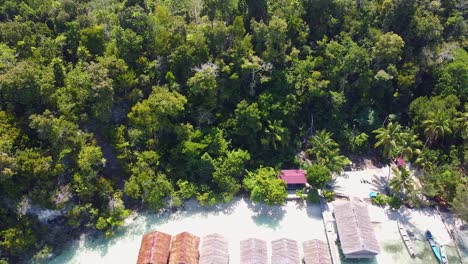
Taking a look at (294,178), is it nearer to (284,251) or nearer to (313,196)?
(313,196)

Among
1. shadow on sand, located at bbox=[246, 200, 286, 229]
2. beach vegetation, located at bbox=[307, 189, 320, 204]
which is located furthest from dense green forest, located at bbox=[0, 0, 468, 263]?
shadow on sand, located at bbox=[246, 200, 286, 229]

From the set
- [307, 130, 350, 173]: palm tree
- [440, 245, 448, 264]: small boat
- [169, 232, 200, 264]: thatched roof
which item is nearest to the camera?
[169, 232, 200, 264]: thatched roof

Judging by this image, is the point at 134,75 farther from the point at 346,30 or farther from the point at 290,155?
the point at 346,30

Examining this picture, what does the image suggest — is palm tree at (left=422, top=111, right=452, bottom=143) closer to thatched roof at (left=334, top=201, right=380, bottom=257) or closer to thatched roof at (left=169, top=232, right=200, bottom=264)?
thatched roof at (left=334, top=201, right=380, bottom=257)

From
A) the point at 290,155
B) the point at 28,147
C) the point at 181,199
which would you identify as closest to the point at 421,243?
the point at 290,155

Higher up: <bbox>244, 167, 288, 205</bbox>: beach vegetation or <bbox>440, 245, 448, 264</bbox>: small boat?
<bbox>244, 167, 288, 205</bbox>: beach vegetation
